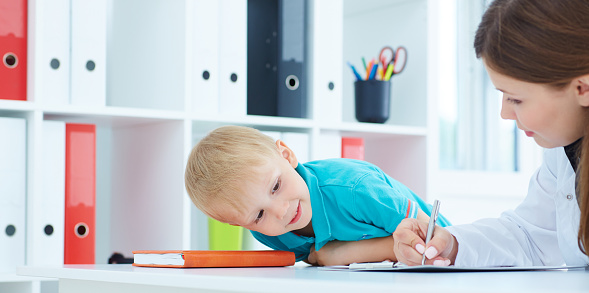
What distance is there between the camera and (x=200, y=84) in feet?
5.81

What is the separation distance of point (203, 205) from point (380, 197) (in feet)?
0.97

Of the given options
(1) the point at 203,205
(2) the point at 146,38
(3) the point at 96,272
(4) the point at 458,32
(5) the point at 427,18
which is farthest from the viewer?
(4) the point at 458,32

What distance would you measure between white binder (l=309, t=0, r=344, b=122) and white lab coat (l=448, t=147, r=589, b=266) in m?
0.91

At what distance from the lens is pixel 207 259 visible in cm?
93

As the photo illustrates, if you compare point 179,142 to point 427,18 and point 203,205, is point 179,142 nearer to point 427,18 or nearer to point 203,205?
point 203,205

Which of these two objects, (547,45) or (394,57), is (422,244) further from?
(394,57)

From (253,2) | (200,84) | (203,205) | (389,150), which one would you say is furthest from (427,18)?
(203,205)

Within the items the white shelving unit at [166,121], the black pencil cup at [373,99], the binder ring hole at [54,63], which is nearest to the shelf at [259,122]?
the white shelving unit at [166,121]

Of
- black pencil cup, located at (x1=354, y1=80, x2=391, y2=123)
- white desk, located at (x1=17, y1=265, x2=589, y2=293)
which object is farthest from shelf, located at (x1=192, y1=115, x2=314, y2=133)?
white desk, located at (x1=17, y1=265, x2=589, y2=293)

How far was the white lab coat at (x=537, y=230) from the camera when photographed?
95cm

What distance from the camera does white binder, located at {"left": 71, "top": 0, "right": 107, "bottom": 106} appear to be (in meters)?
1.64

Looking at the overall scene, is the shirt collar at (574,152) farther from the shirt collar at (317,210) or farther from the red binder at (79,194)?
the red binder at (79,194)

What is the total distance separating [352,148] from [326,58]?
0.82 ft

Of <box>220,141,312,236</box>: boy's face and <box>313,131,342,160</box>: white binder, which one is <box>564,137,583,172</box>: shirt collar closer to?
<box>220,141,312,236</box>: boy's face
